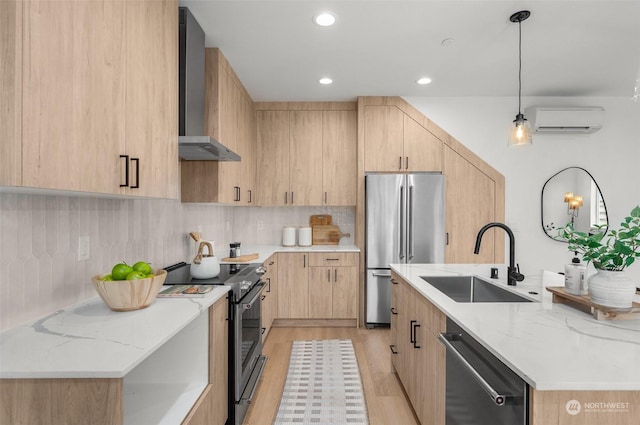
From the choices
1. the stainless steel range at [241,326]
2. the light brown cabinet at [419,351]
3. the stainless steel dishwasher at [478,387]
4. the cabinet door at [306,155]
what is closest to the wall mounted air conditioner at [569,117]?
the cabinet door at [306,155]

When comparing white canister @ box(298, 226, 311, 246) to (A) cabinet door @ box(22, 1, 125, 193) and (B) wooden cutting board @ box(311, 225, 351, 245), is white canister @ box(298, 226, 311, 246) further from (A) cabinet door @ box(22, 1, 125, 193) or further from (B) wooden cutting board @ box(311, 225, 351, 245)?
(A) cabinet door @ box(22, 1, 125, 193)

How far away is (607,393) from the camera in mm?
931

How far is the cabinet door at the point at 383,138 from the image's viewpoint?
13.3ft

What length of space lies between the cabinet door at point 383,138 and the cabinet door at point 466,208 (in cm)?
58

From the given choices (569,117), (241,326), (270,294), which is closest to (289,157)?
(270,294)

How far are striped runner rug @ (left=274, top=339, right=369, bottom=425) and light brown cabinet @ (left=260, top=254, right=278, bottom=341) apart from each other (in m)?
0.37

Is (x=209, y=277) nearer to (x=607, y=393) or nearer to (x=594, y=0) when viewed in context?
(x=607, y=393)

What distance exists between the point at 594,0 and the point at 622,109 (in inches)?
101

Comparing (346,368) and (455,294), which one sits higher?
(455,294)

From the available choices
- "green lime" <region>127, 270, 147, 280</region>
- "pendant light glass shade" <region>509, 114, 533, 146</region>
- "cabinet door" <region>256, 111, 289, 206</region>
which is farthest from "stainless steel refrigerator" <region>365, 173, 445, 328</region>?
"green lime" <region>127, 270, 147, 280</region>

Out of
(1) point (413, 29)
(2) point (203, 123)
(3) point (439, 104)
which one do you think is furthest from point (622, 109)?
(2) point (203, 123)

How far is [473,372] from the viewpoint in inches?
48.7

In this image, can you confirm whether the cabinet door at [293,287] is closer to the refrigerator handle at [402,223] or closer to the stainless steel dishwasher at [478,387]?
the refrigerator handle at [402,223]

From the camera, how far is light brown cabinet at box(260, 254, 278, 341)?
3.31m
